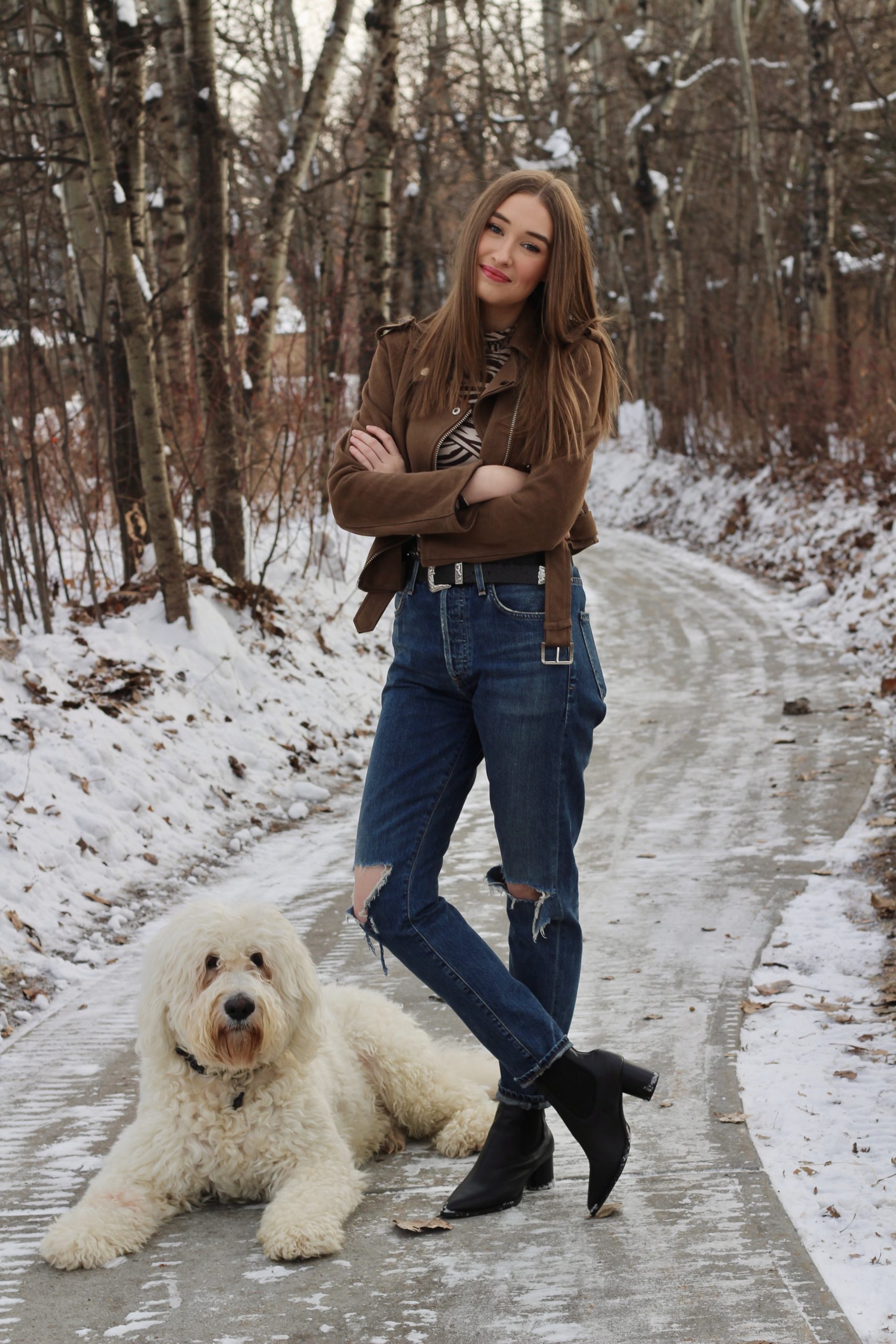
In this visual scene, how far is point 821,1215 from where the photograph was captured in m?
3.05

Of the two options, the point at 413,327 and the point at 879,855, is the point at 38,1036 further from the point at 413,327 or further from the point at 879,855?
the point at 879,855

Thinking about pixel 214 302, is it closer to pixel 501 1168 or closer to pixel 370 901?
pixel 370 901

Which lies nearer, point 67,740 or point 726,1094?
point 726,1094

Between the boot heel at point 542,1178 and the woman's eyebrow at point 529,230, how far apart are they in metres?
2.22

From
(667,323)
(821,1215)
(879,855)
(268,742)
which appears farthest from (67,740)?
(667,323)

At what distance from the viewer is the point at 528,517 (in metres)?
2.81

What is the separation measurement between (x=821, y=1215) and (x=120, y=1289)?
1.62m

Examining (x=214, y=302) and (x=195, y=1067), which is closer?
(x=195, y=1067)

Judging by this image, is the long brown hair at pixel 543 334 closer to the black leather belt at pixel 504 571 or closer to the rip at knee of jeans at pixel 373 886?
the black leather belt at pixel 504 571

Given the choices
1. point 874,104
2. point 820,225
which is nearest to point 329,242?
point 874,104

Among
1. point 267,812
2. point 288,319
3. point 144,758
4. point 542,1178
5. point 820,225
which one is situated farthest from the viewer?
point 288,319

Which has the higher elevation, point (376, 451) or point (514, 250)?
point (514, 250)

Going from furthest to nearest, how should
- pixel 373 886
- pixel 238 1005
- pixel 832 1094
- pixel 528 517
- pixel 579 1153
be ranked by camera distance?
pixel 832 1094, pixel 579 1153, pixel 238 1005, pixel 373 886, pixel 528 517

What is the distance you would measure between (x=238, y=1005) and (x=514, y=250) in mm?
1857
